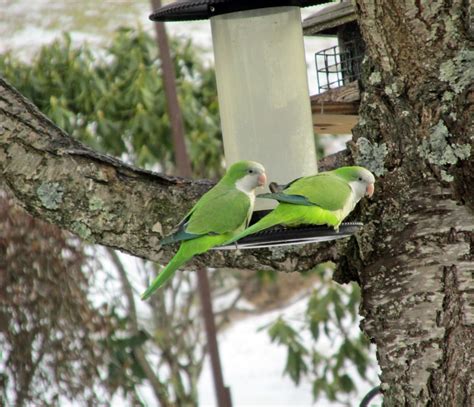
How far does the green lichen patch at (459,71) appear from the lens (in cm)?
185

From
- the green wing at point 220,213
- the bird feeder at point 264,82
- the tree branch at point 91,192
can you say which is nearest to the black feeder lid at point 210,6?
the bird feeder at point 264,82

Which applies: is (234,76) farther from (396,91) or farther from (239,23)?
(396,91)

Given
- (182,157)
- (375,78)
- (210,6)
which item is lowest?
(182,157)

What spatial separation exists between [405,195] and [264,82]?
0.42m

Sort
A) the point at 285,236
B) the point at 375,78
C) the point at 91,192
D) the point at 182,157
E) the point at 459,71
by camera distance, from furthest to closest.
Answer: the point at 182,157, the point at 91,192, the point at 375,78, the point at 459,71, the point at 285,236

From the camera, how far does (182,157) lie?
→ 345cm

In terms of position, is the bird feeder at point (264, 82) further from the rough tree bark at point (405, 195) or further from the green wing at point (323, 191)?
the green wing at point (323, 191)

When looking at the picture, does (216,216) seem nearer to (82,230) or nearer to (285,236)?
(285,236)

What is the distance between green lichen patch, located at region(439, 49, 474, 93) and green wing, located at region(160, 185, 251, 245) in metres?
0.51

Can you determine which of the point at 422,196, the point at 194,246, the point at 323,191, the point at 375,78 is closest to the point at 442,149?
the point at 422,196

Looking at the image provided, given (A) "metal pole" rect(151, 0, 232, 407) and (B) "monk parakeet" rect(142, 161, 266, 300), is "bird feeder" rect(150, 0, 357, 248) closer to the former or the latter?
(B) "monk parakeet" rect(142, 161, 266, 300)

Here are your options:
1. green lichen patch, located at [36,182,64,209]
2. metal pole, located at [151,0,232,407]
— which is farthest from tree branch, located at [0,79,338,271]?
metal pole, located at [151,0,232,407]

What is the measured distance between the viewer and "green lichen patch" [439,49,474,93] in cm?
185

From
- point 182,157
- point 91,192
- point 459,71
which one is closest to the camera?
point 459,71
